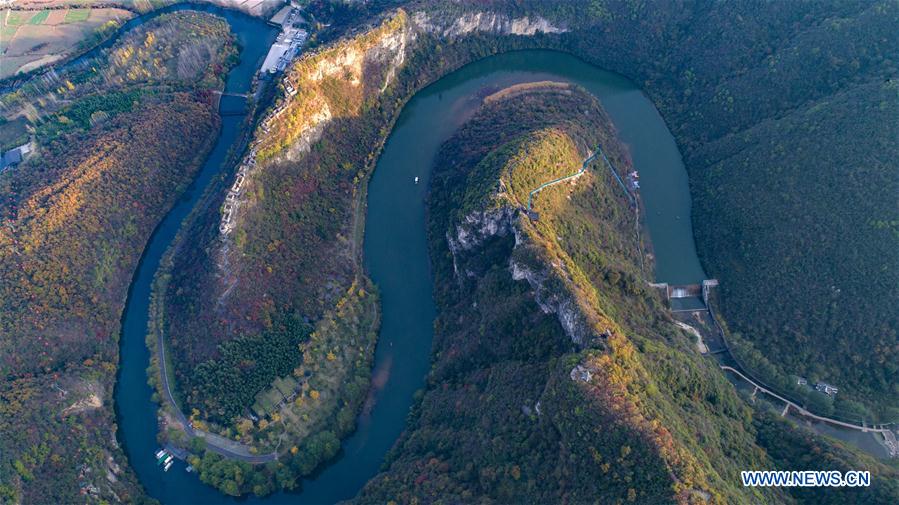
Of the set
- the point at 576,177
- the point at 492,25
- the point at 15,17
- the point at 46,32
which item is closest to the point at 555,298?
the point at 576,177

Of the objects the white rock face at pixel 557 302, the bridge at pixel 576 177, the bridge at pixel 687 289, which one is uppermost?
the bridge at pixel 576 177

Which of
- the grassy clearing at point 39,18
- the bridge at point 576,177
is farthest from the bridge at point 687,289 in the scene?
the grassy clearing at point 39,18

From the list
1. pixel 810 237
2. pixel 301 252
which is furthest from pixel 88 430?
pixel 810 237

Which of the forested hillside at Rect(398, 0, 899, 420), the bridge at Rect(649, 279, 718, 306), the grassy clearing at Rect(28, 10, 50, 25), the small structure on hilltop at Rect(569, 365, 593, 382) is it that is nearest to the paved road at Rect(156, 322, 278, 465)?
the small structure on hilltop at Rect(569, 365, 593, 382)

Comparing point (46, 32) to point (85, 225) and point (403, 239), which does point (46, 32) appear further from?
point (403, 239)

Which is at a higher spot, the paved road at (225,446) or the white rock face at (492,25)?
the white rock face at (492,25)

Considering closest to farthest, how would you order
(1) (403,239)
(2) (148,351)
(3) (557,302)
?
(3) (557,302), (2) (148,351), (1) (403,239)

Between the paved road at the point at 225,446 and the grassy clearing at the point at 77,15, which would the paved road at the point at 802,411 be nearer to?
the paved road at the point at 225,446

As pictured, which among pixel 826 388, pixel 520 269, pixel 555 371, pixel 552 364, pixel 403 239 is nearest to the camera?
pixel 555 371
